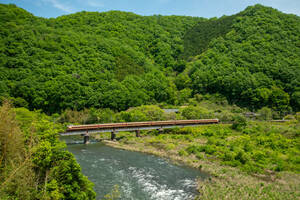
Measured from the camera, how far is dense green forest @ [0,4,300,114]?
72562 millimetres

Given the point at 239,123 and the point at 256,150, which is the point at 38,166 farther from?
→ the point at 239,123

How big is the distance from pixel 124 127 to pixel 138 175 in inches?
881

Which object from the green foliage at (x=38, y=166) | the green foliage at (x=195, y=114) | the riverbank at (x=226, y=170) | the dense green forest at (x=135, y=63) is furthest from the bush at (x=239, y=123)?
the green foliage at (x=38, y=166)

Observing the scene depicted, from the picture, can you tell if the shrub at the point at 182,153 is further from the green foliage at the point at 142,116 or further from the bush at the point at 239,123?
the green foliage at the point at 142,116

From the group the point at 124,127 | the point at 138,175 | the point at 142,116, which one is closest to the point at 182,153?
the point at 138,175

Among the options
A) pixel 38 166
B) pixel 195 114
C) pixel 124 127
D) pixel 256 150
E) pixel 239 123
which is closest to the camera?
pixel 38 166

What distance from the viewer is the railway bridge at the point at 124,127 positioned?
39.1 metres

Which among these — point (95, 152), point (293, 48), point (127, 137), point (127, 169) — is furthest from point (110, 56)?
point (293, 48)

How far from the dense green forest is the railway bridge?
30.0m

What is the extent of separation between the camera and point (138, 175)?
22.9 metres

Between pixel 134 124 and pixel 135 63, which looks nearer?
pixel 134 124

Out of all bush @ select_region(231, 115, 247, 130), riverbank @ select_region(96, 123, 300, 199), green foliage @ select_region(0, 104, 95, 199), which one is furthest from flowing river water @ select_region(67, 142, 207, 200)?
bush @ select_region(231, 115, 247, 130)

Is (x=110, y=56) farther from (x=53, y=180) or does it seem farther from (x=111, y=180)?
(x=53, y=180)

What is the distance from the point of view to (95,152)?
108 feet
